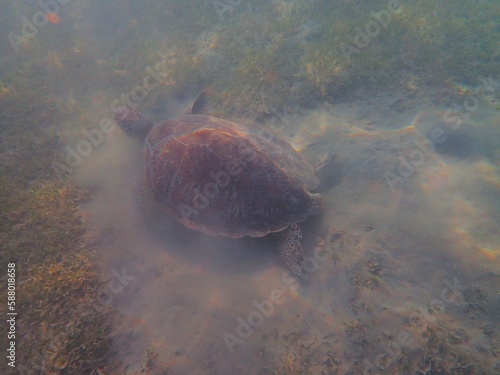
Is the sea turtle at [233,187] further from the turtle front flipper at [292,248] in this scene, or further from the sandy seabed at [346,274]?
the sandy seabed at [346,274]

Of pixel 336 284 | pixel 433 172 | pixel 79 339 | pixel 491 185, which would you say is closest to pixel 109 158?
pixel 79 339

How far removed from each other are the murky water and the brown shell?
521mm

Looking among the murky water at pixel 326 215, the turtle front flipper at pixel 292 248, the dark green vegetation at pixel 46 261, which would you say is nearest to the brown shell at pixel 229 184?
the turtle front flipper at pixel 292 248

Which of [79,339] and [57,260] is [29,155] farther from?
[79,339]

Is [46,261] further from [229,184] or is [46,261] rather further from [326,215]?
[326,215]

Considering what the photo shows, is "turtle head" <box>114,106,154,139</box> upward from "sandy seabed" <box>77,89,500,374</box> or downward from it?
upward

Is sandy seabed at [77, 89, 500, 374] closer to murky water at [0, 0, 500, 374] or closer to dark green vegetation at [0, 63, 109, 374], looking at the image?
murky water at [0, 0, 500, 374]

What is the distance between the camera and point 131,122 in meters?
5.90

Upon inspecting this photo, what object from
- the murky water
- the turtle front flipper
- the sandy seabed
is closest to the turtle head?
the murky water

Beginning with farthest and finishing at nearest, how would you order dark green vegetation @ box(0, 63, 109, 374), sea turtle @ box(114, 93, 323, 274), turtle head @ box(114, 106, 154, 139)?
turtle head @ box(114, 106, 154, 139) → sea turtle @ box(114, 93, 323, 274) → dark green vegetation @ box(0, 63, 109, 374)

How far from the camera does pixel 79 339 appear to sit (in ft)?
10.2

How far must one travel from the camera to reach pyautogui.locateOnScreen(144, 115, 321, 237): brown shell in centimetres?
403

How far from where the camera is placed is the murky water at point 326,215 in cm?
317

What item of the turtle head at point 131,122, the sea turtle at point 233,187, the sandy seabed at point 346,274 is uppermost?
the turtle head at point 131,122
